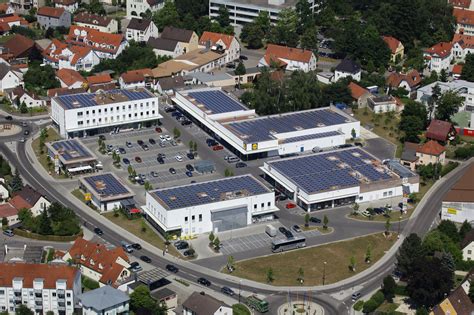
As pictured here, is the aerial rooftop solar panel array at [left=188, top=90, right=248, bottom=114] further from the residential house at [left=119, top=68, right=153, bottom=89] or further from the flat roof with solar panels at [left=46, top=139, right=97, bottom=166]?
the flat roof with solar panels at [left=46, top=139, right=97, bottom=166]

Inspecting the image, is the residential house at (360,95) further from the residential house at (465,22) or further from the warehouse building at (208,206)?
the residential house at (465,22)

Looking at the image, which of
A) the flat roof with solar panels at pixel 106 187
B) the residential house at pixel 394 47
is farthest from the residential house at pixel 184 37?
the flat roof with solar panels at pixel 106 187

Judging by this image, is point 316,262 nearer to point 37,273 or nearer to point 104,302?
point 104,302

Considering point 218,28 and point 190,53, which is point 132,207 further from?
point 218,28

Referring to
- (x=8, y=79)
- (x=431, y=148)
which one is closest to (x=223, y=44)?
(x=8, y=79)

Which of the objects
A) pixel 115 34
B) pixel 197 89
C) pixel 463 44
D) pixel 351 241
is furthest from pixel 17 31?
pixel 351 241

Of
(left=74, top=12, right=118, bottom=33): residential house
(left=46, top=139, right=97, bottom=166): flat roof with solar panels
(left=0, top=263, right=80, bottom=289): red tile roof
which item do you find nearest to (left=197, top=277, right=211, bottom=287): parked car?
(left=0, top=263, right=80, bottom=289): red tile roof
